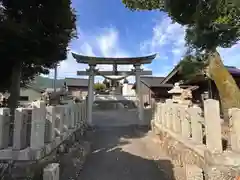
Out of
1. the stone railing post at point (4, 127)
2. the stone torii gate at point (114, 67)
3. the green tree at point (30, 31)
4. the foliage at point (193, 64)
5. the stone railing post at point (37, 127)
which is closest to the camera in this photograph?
the stone railing post at point (4, 127)

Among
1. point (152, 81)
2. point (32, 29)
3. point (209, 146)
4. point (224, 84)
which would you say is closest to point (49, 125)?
point (32, 29)

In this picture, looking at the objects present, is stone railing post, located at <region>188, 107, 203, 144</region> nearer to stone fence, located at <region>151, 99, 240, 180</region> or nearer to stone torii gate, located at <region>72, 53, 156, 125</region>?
stone fence, located at <region>151, 99, 240, 180</region>

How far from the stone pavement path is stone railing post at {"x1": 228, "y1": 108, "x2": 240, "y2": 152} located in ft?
5.39

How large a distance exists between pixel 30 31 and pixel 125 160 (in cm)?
422

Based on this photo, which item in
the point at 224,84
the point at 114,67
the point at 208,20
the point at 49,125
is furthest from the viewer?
the point at 114,67

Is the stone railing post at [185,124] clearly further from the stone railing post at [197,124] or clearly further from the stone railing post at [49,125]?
the stone railing post at [49,125]

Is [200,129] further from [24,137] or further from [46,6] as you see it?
[46,6]

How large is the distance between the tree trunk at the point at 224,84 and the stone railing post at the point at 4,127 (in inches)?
220

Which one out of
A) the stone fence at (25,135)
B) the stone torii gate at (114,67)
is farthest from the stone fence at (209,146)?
the stone torii gate at (114,67)

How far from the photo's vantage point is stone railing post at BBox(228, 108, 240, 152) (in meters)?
3.82

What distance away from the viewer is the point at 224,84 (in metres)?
7.09

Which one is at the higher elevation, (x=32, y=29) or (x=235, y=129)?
(x=32, y=29)

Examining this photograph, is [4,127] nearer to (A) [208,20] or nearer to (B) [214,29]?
(A) [208,20]

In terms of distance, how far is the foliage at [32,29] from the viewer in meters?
5.47
